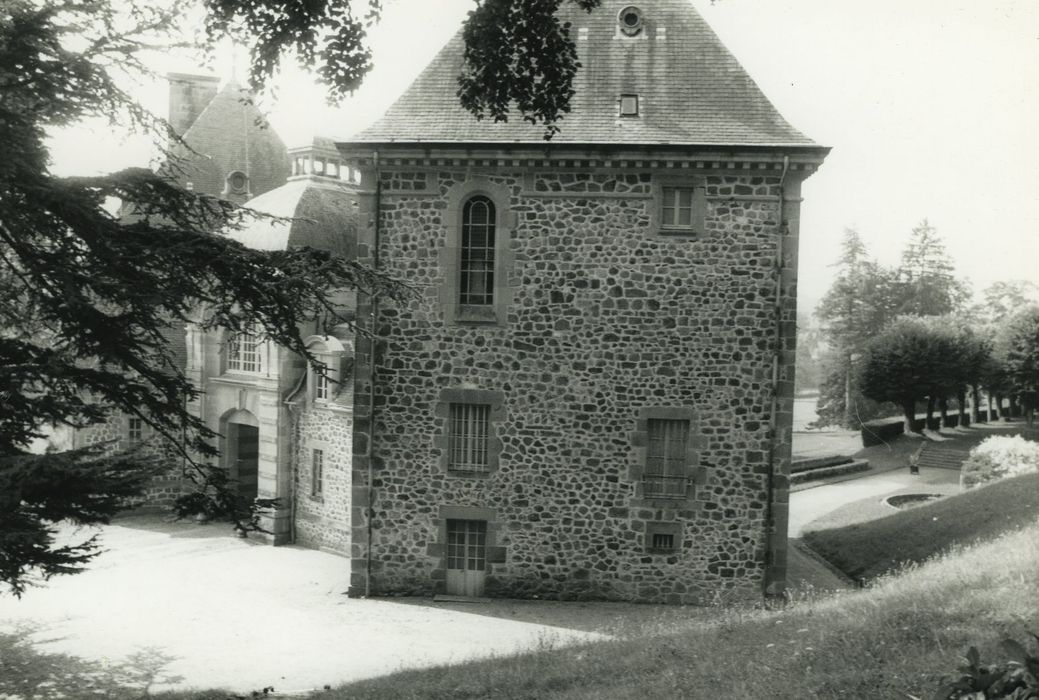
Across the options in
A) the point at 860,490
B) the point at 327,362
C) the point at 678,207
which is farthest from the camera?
the point at 860,490

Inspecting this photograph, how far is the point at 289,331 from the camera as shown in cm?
831

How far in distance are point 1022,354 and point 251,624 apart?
109 feet

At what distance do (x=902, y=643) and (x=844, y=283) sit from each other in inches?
1838

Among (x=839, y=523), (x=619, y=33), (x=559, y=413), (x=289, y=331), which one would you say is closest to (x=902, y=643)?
(x=289, y=331)

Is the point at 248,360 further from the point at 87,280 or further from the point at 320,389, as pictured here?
the point at 87,280

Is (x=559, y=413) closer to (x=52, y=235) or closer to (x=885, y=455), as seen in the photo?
(x=52, y=235)

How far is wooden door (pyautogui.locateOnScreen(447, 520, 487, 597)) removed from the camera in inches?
613

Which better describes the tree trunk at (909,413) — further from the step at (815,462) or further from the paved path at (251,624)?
the paved path at (251,624)

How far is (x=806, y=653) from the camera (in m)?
7.98

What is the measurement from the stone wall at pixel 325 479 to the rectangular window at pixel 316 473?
5 cm

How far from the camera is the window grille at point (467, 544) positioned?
15.6 meters

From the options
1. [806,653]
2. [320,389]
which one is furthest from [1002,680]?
[320,389]

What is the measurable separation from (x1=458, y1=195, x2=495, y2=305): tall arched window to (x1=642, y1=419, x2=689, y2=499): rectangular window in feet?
12.6

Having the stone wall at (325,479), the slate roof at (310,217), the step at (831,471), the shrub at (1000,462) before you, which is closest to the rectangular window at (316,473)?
the stone wall at (325,479)
